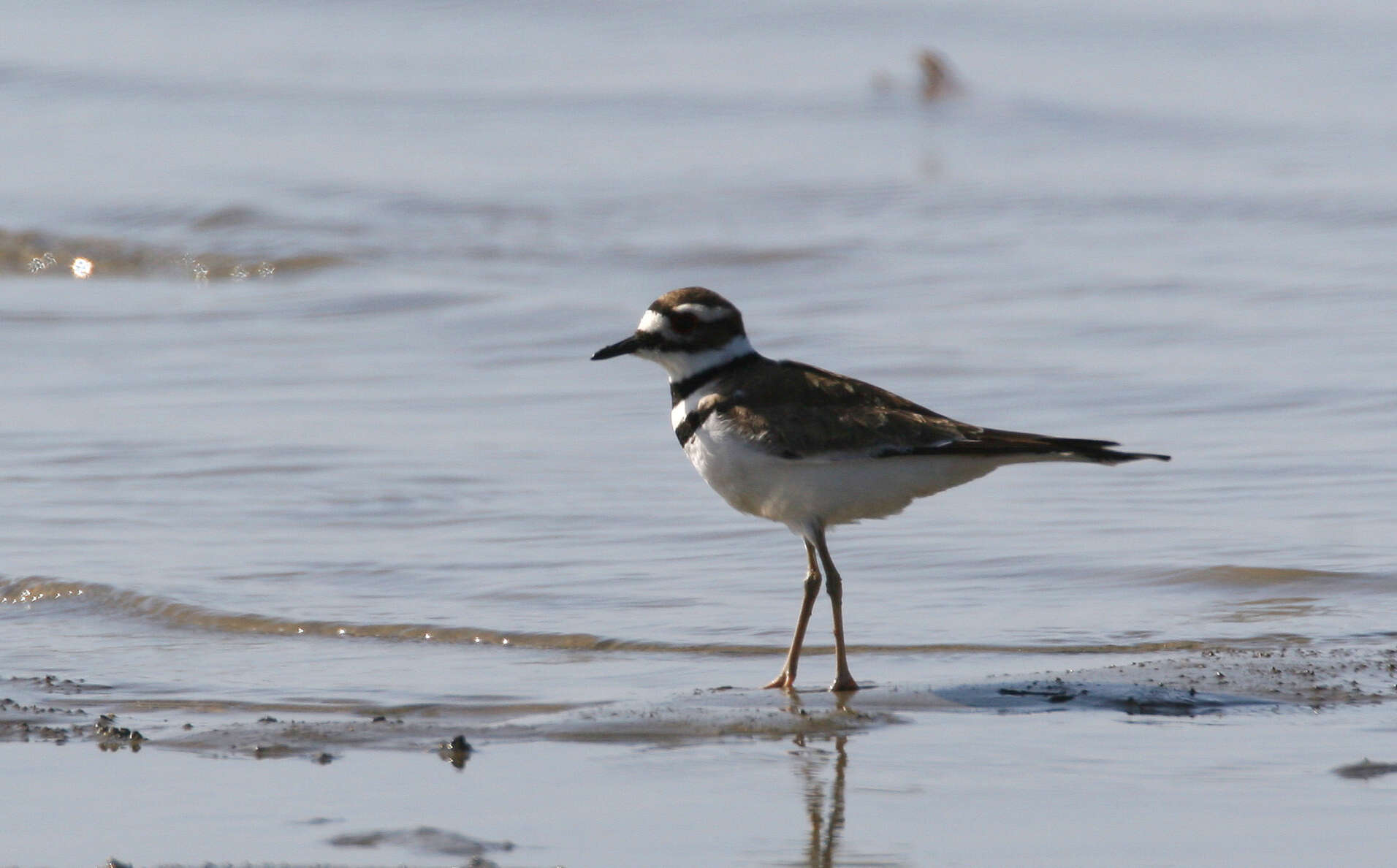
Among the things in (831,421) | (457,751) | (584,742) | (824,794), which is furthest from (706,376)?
(824,794)

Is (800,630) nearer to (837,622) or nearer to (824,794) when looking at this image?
(837,622)

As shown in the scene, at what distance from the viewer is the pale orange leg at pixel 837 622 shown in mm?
6008

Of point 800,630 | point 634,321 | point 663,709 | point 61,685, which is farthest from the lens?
point 634,321

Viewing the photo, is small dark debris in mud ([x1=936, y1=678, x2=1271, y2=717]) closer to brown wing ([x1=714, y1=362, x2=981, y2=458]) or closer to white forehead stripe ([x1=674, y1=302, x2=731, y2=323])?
brown wing ([x1=714, y1=362, x2=981, y2=458])

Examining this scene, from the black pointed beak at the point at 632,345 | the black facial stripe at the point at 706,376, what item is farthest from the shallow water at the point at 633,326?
the black pointed beak at the point at 632,345

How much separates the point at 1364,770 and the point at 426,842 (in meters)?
2.30

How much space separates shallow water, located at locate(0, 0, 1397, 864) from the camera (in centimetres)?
700

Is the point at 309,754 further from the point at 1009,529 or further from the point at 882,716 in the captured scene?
the point at 1009,529

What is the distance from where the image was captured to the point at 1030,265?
1417cm

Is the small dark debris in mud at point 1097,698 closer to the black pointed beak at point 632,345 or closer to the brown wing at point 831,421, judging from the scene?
the brown wing at point 831,421

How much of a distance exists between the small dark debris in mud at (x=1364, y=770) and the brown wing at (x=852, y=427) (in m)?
1.07

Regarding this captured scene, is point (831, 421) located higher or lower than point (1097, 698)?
higher

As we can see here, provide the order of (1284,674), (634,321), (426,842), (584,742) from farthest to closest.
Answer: (634,321) → (1284,674) → (584,742) → (426,842)

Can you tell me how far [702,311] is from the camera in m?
6.41
